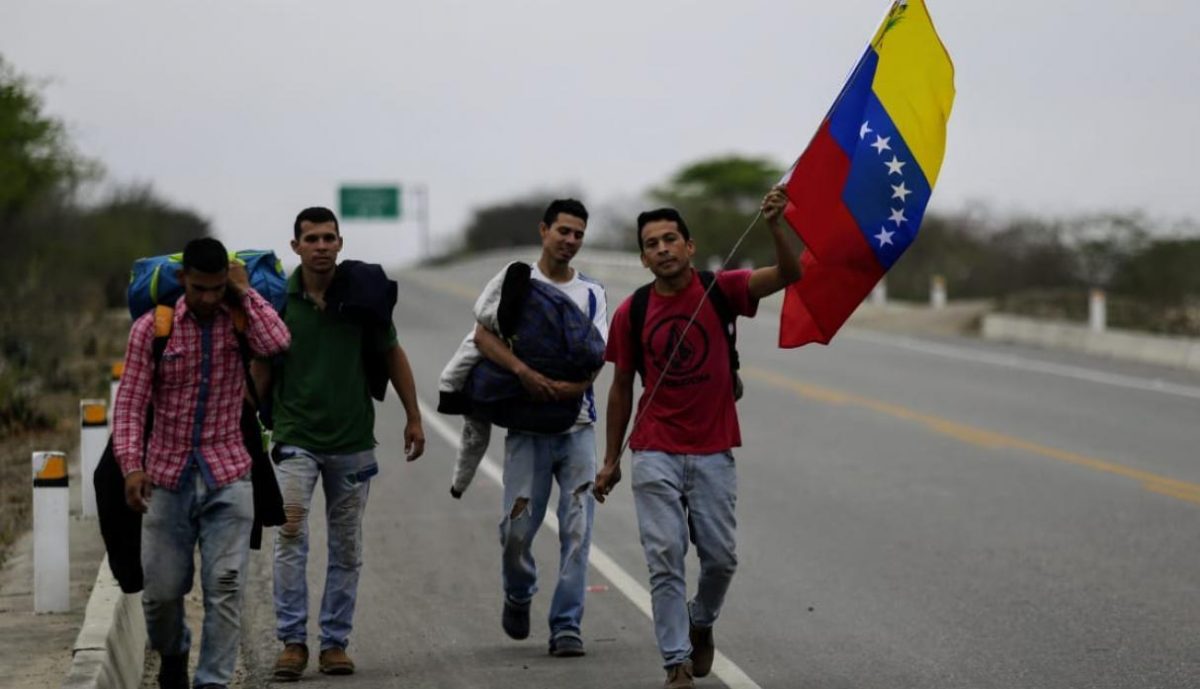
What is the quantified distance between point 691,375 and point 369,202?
89249 millimetres

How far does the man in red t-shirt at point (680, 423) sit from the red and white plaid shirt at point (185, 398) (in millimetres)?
1632

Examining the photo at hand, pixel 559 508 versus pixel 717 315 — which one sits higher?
pixel 717 315

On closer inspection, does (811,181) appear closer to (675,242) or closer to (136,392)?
(675,242)

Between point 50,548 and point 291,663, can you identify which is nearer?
point 291,663

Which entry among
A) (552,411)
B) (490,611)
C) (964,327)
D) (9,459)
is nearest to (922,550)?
(490,611)

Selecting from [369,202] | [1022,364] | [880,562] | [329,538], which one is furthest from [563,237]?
[369,202]

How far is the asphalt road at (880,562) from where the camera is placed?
928cm

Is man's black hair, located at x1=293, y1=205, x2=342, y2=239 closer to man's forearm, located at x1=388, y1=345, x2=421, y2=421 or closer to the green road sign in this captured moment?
man's forearm, located at x1=388, y1=345, x2=421, y2=421

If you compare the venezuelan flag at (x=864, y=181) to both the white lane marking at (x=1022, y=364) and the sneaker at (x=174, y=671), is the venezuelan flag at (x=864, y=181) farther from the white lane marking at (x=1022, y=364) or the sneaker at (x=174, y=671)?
the white lane marking at (x=1022, y=364)

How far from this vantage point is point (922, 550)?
12766 mm

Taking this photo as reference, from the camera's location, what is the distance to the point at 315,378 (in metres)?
8.96

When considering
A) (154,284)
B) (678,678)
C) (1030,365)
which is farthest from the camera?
(1030,365)

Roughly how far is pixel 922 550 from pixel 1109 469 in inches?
177

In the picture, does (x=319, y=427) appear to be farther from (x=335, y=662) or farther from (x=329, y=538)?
(x=335, y=662)
